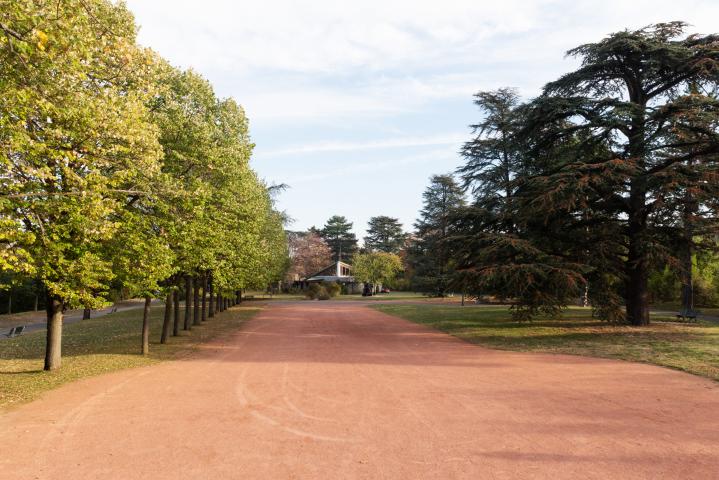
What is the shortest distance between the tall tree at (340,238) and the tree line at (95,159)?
87.5 metres

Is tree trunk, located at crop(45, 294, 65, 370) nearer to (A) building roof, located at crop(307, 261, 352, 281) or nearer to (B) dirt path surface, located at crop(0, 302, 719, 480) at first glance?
(B) dirt path surface, located at crop(0, 302, 719, 480)

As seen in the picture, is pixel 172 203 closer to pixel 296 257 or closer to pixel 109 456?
pixel 109 456

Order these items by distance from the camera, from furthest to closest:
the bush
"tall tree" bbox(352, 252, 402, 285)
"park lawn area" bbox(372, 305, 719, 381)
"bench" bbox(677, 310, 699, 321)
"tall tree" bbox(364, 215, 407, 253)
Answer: "tall tree" bbox(364, 215, 407, 253)
"tall tree" bbox(352, 252, 402, 285)
the bush
"bench" bbox(677, 310, 699, 321)
"park lawn area" bbox(372, 305, 719, 381)

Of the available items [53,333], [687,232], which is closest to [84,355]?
[53,333]

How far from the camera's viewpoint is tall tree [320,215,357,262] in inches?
4119

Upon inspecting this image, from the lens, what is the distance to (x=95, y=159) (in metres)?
9.71

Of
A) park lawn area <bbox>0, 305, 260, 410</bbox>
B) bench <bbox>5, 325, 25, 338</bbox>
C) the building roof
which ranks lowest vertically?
bench <bbox>5, 325, 25, 338</bbox>

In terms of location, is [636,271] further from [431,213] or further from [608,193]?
[431,213]

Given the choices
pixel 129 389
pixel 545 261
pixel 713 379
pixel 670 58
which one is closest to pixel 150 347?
pixel 129 389

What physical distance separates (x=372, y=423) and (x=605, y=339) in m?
13.4

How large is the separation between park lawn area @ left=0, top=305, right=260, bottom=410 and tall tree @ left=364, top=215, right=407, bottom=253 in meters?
73.5

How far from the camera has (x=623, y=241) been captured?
20.4 metres

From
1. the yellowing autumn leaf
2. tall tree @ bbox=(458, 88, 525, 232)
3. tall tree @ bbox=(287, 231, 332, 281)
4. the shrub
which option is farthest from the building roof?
the yellowing autumn leaf

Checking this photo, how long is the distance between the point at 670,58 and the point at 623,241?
7.95m
